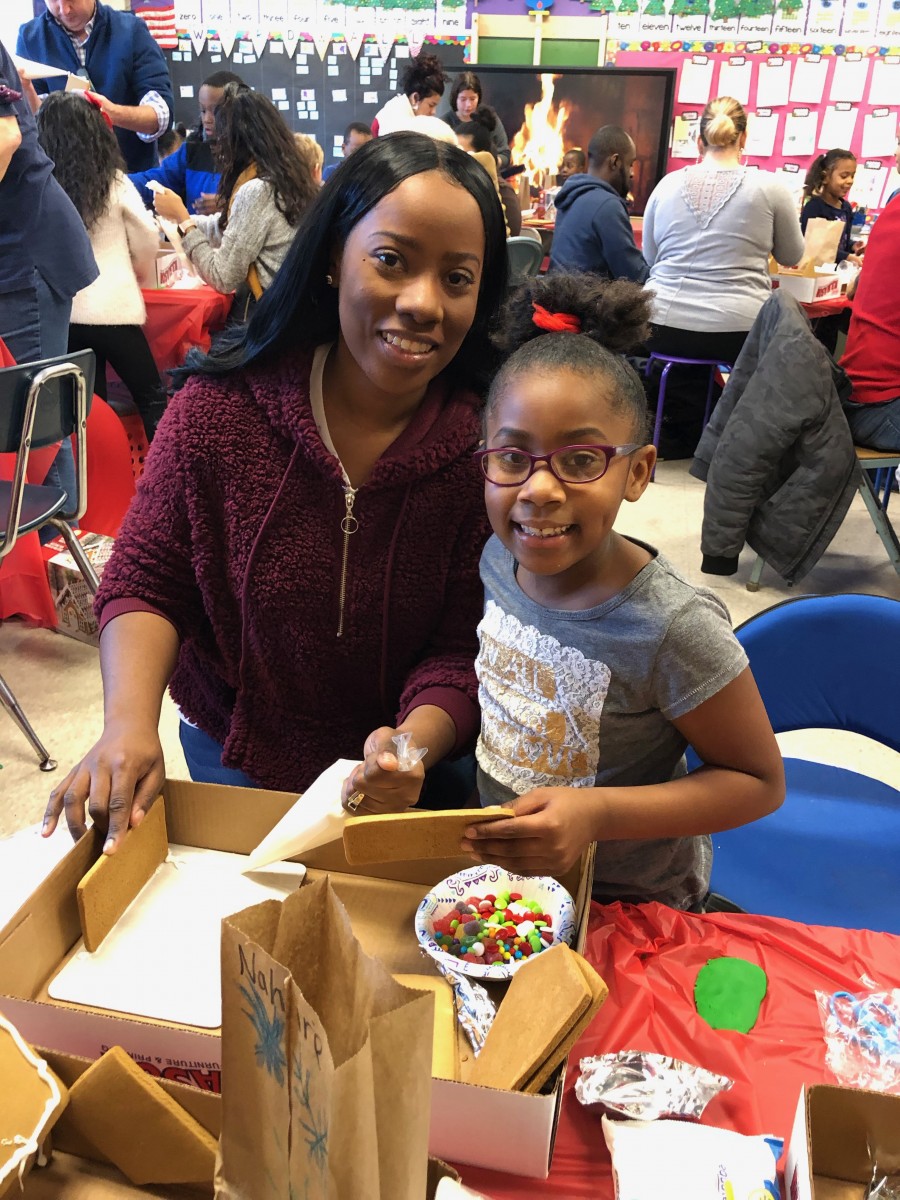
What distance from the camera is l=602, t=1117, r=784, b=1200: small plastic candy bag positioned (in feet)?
2.11

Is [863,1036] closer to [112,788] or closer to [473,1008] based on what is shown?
[473,1008]

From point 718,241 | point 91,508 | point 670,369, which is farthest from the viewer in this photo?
point 670,369

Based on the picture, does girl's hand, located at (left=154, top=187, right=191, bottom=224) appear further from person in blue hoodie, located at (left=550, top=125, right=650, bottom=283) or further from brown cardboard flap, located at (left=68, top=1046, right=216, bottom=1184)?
brown cardboard flap, located at (left=68, top=1046, right=216, bottom=1184)

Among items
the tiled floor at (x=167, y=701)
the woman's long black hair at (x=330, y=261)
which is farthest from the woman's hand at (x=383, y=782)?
the tiled floor at (x=167, y=701)

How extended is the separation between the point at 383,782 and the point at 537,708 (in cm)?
19

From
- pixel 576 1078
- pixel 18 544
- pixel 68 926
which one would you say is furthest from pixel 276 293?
pixel 18 544

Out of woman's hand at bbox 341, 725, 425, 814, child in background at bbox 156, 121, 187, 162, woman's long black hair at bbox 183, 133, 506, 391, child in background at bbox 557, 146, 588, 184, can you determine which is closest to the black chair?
woman's long black hair at bbox 183, 133, 506, 391

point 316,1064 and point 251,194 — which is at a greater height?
point 251,194

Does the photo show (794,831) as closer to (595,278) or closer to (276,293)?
(595,278)

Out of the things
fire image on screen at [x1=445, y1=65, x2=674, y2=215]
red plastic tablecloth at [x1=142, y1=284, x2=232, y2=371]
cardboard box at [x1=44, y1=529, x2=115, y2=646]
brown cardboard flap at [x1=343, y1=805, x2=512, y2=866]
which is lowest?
cardboard box at [x1=44, y1=529, x2=115, y2=646]

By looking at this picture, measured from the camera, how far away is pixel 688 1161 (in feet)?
2.19

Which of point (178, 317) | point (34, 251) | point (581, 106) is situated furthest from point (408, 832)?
point (581, 106)

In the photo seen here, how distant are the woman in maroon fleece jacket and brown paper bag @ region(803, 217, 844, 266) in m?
4.16

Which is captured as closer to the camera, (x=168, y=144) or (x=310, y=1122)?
(x=310, y=1122)
